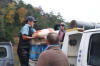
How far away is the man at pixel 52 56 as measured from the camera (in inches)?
Answer: 152

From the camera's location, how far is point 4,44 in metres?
6.59

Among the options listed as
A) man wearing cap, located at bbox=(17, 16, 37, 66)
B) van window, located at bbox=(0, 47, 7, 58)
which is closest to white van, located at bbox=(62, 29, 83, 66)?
man wearing cap, located at bbox=(17, 16, 37, 66)

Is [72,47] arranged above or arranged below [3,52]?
above

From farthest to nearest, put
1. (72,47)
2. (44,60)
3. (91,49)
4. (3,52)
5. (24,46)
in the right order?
(24,46) < (3,52) < (72,47) < (91,49) < (44,60)

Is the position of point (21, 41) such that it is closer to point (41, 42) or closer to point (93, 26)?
point (41, 42)

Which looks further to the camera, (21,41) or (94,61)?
(21,41)

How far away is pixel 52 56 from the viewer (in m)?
3.91

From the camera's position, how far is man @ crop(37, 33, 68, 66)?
3.87 meters

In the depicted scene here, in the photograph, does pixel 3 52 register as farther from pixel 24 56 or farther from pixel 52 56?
pixel 52 56

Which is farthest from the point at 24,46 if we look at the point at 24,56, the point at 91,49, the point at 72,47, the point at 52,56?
the point at 52,56

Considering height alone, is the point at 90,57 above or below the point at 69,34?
below

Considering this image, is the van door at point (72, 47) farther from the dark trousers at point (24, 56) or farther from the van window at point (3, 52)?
the van window at point (3, 52)

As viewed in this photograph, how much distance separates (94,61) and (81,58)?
0.89 ft

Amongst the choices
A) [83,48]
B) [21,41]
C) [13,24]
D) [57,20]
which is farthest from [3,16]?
[83,48]
